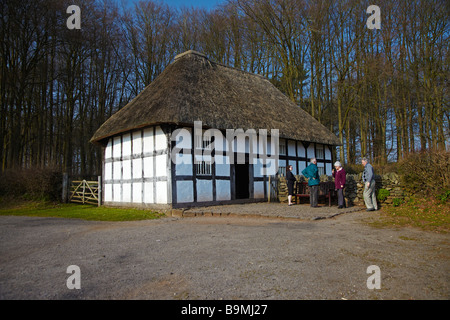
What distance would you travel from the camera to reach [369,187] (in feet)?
35.6

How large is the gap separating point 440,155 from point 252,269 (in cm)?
846

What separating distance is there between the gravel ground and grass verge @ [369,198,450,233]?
85cm

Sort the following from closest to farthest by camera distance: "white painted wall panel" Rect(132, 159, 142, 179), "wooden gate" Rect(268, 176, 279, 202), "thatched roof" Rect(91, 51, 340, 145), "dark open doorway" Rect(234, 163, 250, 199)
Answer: "thatched roof" Rect(91, 51, 340, 145) → "white painted wall panel" Rect(132, 159, 142, 179) → "wooden gate" Rect(268, 176, 279, 202) → "dark open doorway" Rect(234, 163, 250, 199)

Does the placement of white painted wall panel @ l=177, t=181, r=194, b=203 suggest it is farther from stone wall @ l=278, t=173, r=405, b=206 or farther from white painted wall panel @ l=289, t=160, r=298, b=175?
white painted wall panel @ l=289, t=160, r=298, b=175

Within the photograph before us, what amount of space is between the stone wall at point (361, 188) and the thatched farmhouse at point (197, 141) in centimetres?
232

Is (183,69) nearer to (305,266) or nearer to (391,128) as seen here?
(305,266)

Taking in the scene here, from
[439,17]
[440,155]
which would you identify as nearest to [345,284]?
[440,155]

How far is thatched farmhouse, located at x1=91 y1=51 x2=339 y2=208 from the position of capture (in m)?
12.5

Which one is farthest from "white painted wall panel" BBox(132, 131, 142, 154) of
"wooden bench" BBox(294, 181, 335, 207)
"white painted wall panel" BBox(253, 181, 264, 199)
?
"wooden bench" BBox(294, 181, 335, 207)

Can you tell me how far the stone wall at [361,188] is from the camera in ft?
36.9

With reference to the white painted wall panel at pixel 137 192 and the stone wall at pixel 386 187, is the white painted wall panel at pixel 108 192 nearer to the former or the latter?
the white painted wall panel at pixel 137 192

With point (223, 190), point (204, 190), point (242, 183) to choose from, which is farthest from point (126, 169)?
point (242, 183)

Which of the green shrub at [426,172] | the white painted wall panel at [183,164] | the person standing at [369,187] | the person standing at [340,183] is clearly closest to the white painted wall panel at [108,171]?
the white painted wall panel at [183,164]
